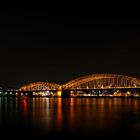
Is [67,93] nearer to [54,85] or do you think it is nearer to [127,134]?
[54,85]

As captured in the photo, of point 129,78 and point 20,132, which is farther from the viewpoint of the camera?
point 129,78

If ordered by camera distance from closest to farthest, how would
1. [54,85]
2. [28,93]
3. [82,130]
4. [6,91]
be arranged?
[82,130]
[54,85]
[28,93]
[6,91]

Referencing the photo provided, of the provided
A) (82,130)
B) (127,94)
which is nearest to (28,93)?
(127,94)

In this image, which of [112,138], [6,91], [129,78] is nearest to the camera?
[112,138]

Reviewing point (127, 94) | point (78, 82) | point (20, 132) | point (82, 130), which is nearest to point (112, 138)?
point (82, 130)

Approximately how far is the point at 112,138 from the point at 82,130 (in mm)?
3120

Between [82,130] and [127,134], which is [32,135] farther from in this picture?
[127,134]

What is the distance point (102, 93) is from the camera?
127 metres

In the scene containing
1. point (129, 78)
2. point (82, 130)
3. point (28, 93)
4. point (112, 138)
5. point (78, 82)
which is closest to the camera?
point (112, 138)

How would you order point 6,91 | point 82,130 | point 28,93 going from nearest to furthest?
1. point 82,130
2. point 28,93
3. point 6,91

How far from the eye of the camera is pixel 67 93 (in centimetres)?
11250

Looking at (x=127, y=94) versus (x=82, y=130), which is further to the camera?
(x=127, y=94)

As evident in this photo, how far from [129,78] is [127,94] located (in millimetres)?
19472

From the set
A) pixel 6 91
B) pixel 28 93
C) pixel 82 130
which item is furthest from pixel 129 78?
pixel 82 130
